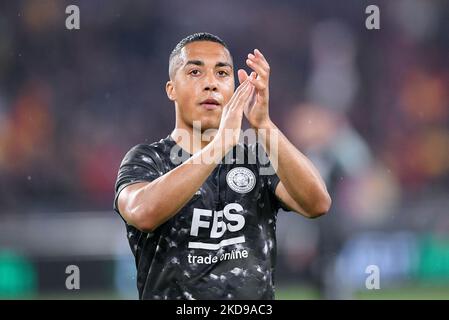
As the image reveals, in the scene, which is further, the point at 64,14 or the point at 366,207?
Result: the point at 64,14

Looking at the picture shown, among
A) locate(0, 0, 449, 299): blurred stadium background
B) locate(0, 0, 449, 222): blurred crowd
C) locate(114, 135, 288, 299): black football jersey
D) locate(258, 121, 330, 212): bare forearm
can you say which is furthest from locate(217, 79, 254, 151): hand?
locate(0, 0, 449, 222): blurred crowd

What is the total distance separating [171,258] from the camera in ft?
11.7

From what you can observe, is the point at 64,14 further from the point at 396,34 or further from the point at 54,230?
the point at 396,34

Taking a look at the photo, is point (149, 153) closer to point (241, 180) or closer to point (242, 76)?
point (241, 180)

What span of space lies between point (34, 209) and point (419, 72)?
5.75 metres

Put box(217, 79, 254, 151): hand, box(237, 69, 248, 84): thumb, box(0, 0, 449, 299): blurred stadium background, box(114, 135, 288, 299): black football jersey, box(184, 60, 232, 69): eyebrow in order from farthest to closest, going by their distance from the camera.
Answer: box(0, 0, 449, 299): blurred stadium background < box(184, 60, 232, 69): eyebrow < box(237, 69, 248, 84): thumb < box(114, 135, 288, 299): black football jersey < box(217, 79, 254, 151): hand

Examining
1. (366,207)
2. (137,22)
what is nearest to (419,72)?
(366,207)

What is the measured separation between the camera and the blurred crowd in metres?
10.3

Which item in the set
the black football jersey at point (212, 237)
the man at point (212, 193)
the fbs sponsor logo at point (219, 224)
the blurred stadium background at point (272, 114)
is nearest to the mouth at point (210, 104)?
the man at point (212, 193)

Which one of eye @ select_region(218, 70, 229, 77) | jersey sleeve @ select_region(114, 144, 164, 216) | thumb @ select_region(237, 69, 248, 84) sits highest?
eye @ select_region(218, 70, 229, 77)

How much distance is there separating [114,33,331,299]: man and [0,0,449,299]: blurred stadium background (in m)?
5.02

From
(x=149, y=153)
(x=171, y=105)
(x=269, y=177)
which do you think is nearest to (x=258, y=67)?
(x=269, y=177)

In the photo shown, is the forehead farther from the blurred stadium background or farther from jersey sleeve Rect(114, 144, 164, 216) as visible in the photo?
the blurred stadium background

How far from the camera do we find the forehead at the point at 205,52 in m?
3.80
